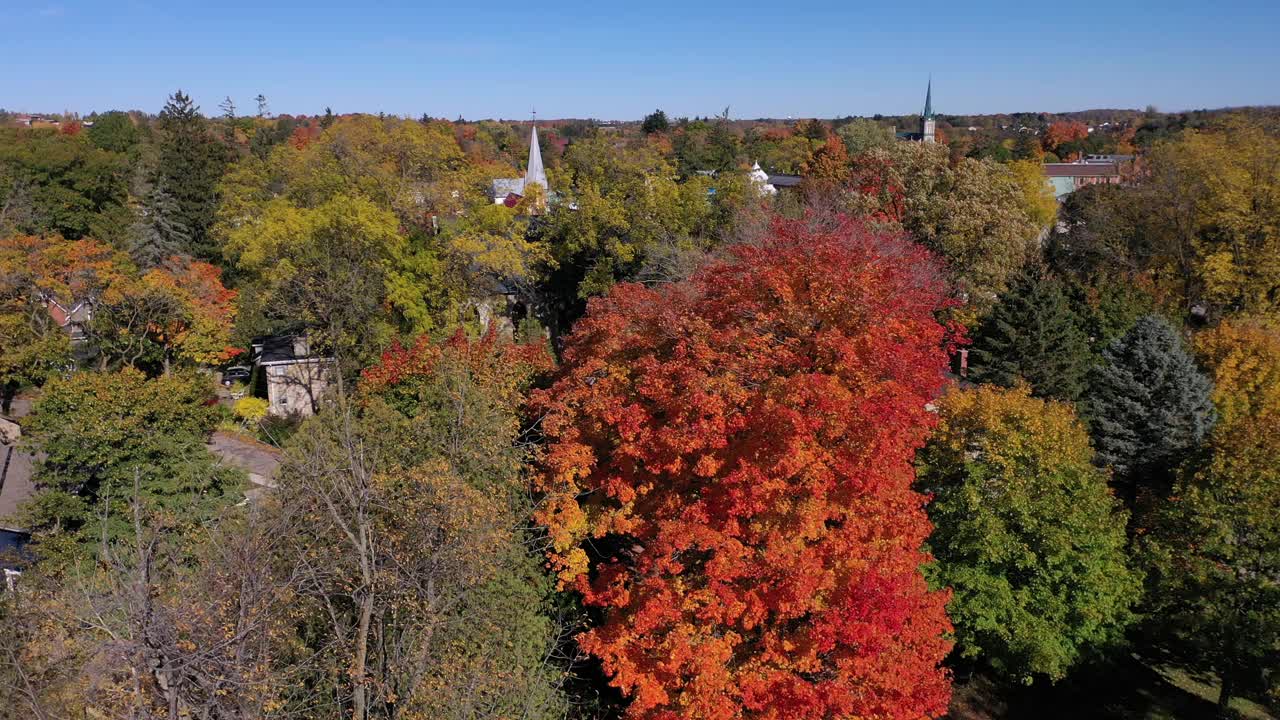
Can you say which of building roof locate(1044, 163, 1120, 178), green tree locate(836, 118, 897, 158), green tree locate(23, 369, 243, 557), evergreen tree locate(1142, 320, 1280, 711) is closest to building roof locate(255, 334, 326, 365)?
green tree locate(23, 369, 243, 557)

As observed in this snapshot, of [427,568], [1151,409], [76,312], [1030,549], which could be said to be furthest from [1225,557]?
[76,312]

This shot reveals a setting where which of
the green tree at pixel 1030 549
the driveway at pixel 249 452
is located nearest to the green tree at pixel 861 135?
the green tree at pixel 1030 549

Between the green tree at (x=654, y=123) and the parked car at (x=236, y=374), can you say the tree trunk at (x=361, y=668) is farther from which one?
the green tree at (x=654, y=123)

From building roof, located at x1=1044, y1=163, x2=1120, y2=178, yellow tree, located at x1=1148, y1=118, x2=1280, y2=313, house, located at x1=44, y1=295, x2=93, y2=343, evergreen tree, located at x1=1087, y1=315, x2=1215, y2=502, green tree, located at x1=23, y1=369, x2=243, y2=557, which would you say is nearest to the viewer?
green tree, located at x1=23, y1=369, x2=243, y2=557

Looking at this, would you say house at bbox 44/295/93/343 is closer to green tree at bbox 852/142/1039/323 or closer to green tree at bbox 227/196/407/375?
green tree at bbox 227/196/407/375

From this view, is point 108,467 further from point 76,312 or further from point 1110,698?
point 1110,698
